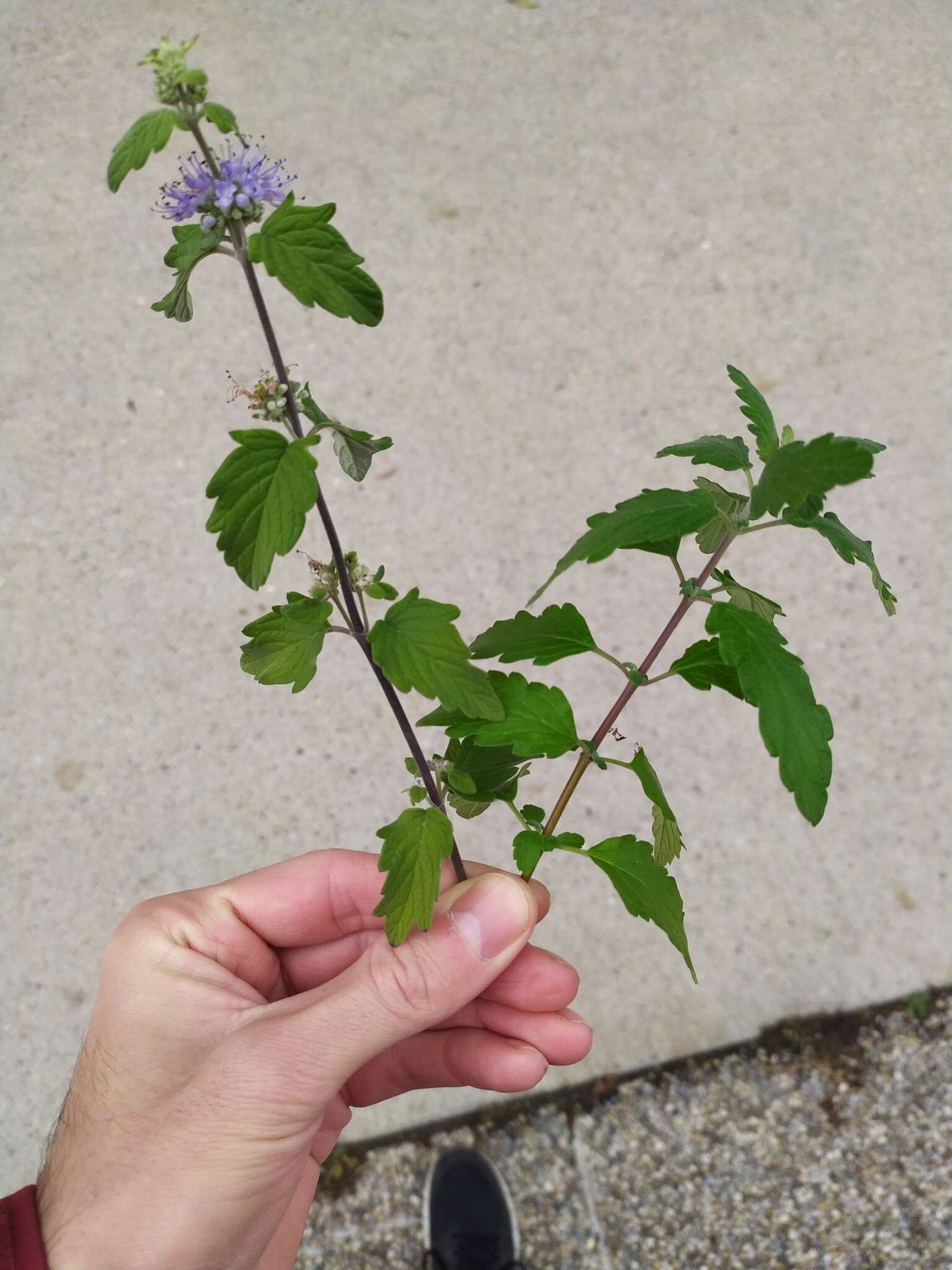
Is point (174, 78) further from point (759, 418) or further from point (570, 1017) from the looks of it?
point (570, 1017)

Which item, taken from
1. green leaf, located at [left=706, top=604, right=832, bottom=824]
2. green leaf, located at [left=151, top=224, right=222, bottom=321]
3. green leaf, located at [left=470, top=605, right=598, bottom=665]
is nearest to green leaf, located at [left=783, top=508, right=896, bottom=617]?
green leaf, located at [left=706, top=604, right=832, bottom=824]

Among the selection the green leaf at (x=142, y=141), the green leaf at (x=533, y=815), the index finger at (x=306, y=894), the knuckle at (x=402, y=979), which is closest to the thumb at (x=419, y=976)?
the knuckle at (x=402, y=979)

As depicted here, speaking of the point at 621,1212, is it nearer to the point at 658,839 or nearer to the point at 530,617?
the point at 658,839

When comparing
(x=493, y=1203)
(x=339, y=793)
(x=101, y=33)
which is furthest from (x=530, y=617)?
(x=101, y=33)

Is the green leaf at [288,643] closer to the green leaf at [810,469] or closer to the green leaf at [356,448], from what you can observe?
the green leaf at [356,448]

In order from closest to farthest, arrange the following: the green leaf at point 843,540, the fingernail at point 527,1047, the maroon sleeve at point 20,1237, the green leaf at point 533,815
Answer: the green leaf at point 843,540 < the green leaf at point 533,815 < the maroon sleeve at point 20,1237 < the fingernail at point 527,1047

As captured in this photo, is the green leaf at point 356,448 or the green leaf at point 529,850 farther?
the green leaf at point 529,850

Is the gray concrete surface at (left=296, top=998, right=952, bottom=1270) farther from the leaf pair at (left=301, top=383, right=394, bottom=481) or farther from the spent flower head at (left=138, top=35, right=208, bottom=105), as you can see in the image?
the spent flower head at (left=138, top=35, right=208, bottom=105)
